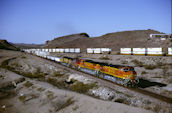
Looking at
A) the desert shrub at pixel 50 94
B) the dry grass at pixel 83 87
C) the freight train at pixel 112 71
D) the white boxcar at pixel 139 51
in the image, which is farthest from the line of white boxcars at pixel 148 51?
the desert shrub at pixel 50 94

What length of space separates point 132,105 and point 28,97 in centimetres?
1397

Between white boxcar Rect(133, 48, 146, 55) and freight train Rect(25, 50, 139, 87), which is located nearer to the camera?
freight train Rect(25, 50, 139, 87)

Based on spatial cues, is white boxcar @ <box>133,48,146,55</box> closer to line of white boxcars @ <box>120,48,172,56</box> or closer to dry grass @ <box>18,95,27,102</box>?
line of white boxcars @ <box>120,48,172,56</box>

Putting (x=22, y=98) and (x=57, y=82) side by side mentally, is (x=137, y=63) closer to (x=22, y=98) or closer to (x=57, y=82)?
(x=57, y=82)

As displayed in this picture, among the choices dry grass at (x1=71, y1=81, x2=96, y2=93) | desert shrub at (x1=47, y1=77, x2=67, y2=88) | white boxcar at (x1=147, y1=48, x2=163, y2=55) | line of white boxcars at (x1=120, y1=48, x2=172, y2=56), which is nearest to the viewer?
dry grass at (x1=71, y1=81, x2=96, y2=93)

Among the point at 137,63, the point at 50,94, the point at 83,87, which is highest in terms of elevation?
the point at 137,63

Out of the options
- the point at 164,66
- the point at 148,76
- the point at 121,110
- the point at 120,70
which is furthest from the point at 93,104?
the point at 164,66

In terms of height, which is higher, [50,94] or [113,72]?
[113,72]

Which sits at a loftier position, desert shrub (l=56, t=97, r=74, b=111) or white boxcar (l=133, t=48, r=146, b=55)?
Answer: white boxcar (l=133, t=48, r=146, b=55)

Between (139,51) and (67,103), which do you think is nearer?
(67,103)

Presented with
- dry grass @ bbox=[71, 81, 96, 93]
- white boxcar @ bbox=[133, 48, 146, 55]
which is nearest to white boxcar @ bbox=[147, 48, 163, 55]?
white boxcar @ bbox=[133, 48, 146, 55]

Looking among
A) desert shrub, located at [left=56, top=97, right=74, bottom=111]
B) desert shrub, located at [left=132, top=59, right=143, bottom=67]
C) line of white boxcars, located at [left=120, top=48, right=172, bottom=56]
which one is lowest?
desert shrub, located at [left=56, top=97, right=74, bottom=111]

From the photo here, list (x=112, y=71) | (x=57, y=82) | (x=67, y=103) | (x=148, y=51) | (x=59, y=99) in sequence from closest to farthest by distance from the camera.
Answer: (x=67, y=103) < (x=59, y=99) < (x=112, y=71) < (x=57, y=82) < (x=148, y=51)

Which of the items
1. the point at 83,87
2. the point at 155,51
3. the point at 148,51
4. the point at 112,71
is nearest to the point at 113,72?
the point at 112,71
